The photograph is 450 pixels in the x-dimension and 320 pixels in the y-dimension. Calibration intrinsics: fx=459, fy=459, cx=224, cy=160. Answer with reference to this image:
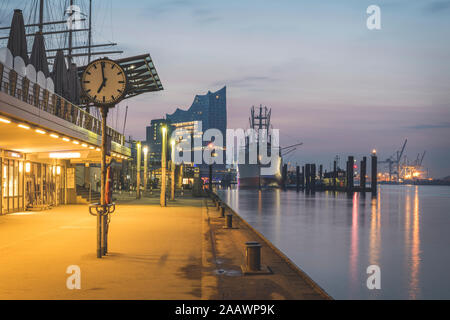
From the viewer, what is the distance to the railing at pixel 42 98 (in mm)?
15678

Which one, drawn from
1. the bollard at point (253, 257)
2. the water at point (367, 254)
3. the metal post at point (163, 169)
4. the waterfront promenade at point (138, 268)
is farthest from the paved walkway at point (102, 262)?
the metal post at point (163, 169)

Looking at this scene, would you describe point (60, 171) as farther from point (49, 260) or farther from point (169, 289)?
point (169, 289)

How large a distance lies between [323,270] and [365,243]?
964 centimetres

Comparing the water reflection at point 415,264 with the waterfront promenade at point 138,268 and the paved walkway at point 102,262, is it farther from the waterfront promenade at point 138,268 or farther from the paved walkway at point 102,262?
the paved walkway at point 102,262

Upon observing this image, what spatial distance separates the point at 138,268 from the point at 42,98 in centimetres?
1446

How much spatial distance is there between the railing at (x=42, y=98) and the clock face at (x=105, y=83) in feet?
12.7

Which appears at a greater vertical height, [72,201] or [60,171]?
[60,171]

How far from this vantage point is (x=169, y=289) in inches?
313

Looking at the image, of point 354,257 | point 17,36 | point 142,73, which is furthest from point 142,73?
point 354,257

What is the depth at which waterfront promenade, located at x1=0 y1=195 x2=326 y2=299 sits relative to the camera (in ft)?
25.6

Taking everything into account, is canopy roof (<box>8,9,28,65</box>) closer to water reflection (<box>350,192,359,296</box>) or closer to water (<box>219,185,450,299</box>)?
water (<box>219,185,450,299</box>)

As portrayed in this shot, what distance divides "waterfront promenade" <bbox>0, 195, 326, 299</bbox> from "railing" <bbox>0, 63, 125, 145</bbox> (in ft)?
16.3

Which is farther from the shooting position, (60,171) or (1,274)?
(60,171)
